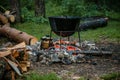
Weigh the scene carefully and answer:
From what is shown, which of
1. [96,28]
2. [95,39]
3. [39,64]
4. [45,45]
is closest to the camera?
[39,64]

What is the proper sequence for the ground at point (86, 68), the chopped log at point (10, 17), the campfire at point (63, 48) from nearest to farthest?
1. the ground at point (86, 68)
2. the campfire at point (63, 48)
3. the chopped log at point (10, 17)

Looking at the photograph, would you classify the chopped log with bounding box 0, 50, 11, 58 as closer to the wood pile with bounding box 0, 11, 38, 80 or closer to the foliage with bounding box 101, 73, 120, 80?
the wood pile with bounding box 0, 11, 38, 80

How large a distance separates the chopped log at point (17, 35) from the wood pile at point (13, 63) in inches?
132

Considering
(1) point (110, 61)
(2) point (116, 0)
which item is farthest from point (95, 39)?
(2) point (116, 0)

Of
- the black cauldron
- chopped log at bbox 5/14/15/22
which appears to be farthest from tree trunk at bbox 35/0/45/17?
the black cauldron

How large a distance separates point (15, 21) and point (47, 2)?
6.74m

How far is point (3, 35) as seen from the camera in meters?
13.7

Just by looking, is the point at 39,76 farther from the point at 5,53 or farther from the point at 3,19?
the point at 3,19

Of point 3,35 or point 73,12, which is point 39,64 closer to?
point 3,35

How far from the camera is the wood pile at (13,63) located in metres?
7.72

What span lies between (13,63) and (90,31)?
303 inches

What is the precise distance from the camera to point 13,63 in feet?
25.8

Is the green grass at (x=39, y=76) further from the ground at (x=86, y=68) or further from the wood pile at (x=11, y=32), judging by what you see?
the wood pile at (x=11, y=32)

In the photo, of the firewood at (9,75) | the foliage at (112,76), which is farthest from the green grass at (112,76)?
the firewood at (9,75)
